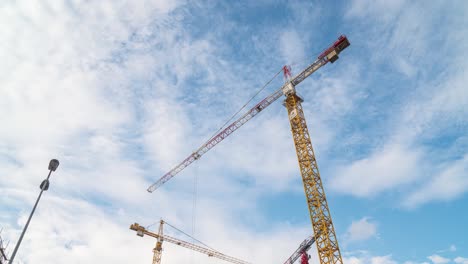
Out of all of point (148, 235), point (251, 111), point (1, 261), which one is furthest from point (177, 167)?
point (1, 261)

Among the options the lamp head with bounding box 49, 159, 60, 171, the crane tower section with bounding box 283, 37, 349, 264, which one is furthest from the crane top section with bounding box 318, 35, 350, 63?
the lamp head with bounding box 49, 159, 60, 171

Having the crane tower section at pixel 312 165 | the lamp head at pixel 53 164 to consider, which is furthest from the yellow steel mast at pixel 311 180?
the lamp head at pixel 53 164

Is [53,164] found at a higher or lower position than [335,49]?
lower

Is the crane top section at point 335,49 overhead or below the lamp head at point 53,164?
overhead

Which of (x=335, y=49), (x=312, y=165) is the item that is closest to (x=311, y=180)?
(x=312, y=165)

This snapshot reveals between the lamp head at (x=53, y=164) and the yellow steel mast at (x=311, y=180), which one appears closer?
the lamp head at (x=53, y=164)

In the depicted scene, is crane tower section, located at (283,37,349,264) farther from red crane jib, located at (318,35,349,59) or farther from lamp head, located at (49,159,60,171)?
lamp head, located at (49,159,60,171)

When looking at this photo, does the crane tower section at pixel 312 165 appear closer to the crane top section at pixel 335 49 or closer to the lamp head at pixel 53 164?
the crane top section at pixel 335 49

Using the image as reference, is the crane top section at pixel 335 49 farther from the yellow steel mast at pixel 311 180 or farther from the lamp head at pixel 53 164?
the lamp head at pixel 53 164

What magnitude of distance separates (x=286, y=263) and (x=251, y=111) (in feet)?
138

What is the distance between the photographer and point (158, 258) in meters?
63.4

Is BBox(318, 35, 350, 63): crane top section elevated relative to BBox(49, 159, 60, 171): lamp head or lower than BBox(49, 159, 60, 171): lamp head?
elevated

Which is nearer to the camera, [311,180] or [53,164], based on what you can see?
[53,164]

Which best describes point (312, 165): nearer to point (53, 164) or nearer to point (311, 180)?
point (311, 180)
